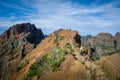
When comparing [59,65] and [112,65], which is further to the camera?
[59,65]

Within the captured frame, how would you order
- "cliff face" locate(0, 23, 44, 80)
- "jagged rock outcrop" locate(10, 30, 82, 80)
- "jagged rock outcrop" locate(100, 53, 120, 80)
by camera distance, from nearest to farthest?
"jagged rock outcrop" locate(100, 53, 120, 80)
"jagged rock outcrop" locate(10, 30, 82, 80)
"cliff face" locate(0, 23, 44, 80)

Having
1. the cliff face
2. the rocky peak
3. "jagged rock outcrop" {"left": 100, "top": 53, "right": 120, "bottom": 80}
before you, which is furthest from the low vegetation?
the rocky peak

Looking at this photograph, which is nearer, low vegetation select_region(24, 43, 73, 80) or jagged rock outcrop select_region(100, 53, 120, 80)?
jagged rock outcrop select_region(100, 53, 120, 80)

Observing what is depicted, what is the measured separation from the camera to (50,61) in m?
38.8

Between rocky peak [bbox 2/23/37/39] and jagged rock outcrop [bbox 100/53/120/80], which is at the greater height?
rocky peak [bbox 2/23/37/39]

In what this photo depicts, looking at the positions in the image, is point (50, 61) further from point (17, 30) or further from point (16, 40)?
point (17, 30)

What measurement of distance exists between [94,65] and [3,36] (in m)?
96.6

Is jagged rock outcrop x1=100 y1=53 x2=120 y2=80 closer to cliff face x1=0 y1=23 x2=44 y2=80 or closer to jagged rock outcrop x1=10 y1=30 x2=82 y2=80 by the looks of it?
jagged rock outcrop x1=10 y1=30 x2=82 y2=80

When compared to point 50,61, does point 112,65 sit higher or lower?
higher

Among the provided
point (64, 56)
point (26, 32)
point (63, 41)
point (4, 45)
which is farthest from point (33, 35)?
point (64, 56)

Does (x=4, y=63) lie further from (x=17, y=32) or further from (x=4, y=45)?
(x=17, y=32)

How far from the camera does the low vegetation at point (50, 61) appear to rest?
36969 millimetres

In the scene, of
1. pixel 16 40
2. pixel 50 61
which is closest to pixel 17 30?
pixel 16 40

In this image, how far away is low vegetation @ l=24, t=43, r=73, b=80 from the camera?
37.0 metres
